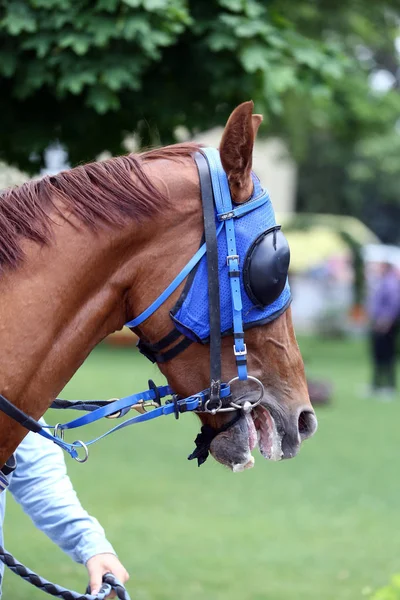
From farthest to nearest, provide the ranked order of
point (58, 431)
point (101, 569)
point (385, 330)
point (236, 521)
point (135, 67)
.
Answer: point (385, 330) < point (236, 521) < point (135, 67) < point (101, 569) < point (58, 431)

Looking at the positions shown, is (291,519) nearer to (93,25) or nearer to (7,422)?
(93,25)

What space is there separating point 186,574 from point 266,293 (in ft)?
13.5

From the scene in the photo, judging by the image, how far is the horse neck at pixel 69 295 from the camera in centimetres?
209

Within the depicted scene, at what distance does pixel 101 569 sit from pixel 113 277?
82 cm

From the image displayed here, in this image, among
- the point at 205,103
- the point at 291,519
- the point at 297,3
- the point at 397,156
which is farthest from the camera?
the point at 397,156

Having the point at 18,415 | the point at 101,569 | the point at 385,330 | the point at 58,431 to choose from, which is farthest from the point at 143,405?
the point at 385,330

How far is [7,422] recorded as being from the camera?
2117mm

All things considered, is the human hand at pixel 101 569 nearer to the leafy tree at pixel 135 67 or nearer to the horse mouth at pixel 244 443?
the horse mouth at pixel 244 443

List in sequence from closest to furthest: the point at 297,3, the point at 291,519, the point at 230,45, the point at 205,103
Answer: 1. the point at 230,45
2. the point at 205,103
3. the point at 291,519
4. the point at 297,3

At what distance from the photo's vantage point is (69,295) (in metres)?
2.13

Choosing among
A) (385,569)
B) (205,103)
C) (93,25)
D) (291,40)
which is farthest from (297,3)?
(385,569)

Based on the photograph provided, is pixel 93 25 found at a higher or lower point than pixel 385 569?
higher

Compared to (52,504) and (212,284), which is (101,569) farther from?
(212,284)

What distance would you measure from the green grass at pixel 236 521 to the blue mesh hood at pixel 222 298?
1398 mm
